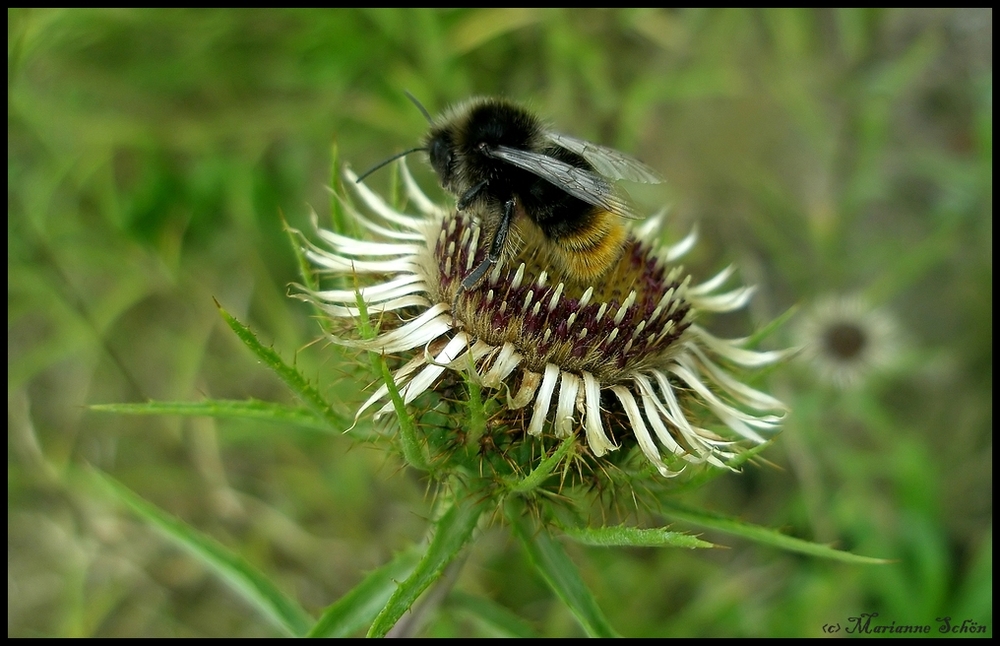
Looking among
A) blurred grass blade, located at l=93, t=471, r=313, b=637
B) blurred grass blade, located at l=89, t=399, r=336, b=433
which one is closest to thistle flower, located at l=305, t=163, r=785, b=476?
blurred grass blade, located at l=89, t=399, r=336, b=433

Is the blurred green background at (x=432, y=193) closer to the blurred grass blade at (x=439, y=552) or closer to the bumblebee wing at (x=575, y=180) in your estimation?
the blurred grass blade at (x=439, y=552)

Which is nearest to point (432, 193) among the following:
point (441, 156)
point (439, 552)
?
point (441, 156)

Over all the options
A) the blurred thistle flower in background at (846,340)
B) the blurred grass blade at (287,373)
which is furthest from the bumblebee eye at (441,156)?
the blurred thistle flower in background at (846,340)

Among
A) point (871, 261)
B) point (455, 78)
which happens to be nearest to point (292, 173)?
point (455, 78)

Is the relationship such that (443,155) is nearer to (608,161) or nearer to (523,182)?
(523,182)

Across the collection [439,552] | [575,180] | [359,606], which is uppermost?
[575,180]

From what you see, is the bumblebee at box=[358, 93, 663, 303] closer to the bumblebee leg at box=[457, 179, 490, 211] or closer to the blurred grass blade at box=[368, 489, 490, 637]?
the bumblebee leg at box=[457, 179, 490, 211]

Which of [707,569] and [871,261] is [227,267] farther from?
[871,261]

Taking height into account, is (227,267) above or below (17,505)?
above
